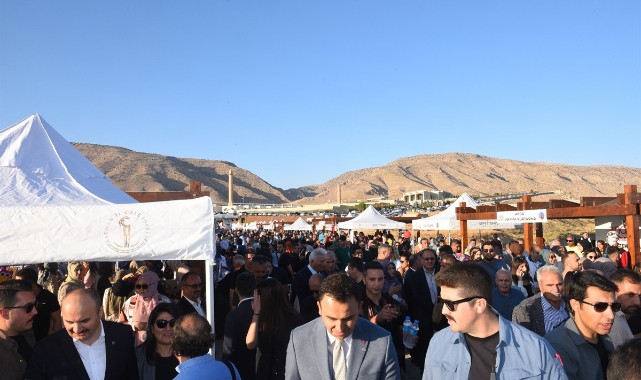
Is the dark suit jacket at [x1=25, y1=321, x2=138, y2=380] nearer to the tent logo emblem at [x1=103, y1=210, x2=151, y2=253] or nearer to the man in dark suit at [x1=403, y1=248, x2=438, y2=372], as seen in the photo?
the tent logo emblem at [x1=103, y1=210, x2=151, y2=253]

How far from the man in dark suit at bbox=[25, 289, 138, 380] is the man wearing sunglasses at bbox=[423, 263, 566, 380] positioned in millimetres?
2120

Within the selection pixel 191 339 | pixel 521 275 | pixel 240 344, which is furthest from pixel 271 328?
pixel 521 275

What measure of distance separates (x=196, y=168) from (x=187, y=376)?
525 ft

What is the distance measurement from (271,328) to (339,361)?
1.25 metres

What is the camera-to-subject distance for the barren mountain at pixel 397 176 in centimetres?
13225

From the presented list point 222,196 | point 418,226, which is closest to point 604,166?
point 222,196

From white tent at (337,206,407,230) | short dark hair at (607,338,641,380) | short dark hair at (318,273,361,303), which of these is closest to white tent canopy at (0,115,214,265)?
short dark hair at (318,273,361,303)

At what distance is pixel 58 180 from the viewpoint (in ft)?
19.0

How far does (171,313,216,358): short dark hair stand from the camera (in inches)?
120

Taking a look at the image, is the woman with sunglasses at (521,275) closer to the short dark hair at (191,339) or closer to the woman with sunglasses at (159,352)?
the woman with sunglasses at (159,352)

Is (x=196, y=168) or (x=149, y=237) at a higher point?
(x=196, y=168)

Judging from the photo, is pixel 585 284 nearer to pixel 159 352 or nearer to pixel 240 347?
pixel 240 347

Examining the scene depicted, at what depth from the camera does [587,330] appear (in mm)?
3146

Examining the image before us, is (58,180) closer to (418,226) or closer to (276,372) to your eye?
(276,372)
